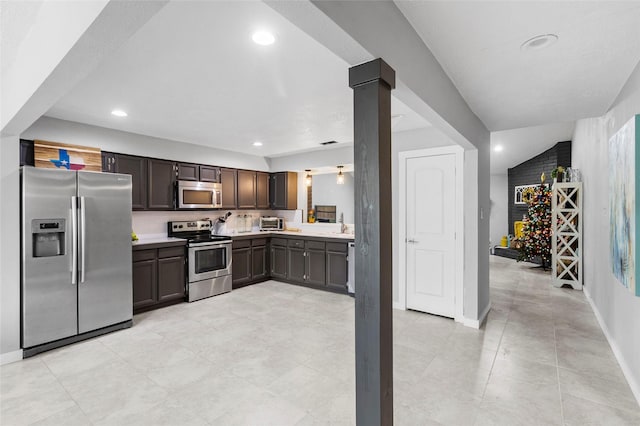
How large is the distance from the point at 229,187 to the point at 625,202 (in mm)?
5139

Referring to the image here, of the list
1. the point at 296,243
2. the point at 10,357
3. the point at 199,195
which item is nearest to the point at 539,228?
the point at 296,243

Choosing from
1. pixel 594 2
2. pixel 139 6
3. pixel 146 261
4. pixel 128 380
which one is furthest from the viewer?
pixel 146 261

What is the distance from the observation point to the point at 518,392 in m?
2.31

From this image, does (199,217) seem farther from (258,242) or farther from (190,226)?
(258,242)

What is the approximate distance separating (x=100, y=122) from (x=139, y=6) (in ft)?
11.6

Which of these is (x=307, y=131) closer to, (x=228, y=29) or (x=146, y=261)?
(x=228, y=29)

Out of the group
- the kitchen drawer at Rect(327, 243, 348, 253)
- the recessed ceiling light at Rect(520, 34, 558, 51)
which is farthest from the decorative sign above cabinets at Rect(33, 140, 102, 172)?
the recessed ceiling light at Rect(520, 34, 558, 51)

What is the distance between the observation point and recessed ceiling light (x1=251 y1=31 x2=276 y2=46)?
190cm

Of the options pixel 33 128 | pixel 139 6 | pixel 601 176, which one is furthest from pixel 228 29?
pixel 601 176

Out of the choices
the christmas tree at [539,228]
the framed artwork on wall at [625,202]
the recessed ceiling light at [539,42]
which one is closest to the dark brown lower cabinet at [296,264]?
the framed artwork on wall at [625,202]

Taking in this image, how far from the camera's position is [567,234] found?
549 cm

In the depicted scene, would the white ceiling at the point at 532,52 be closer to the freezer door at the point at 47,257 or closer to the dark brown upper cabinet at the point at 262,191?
the freezer door at the point at 47,257

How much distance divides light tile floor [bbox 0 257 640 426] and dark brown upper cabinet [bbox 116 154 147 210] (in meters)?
1.55

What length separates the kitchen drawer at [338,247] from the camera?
4.96 m
